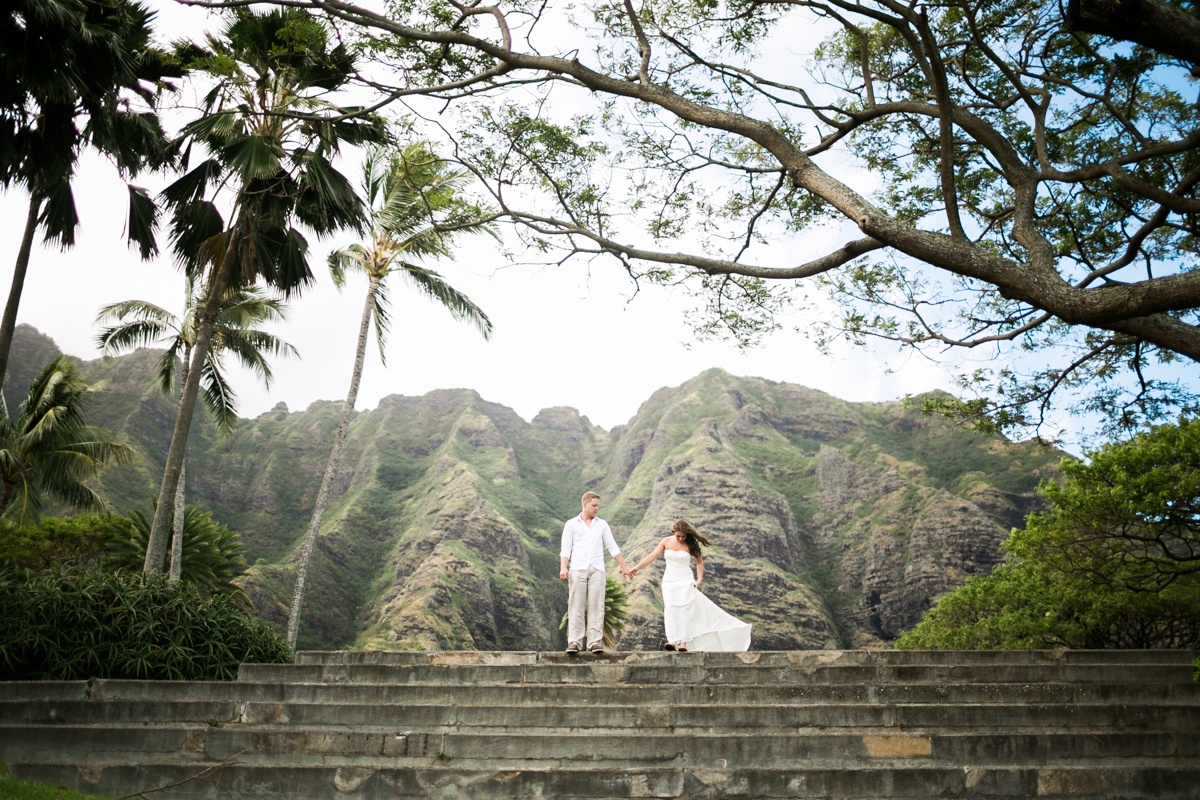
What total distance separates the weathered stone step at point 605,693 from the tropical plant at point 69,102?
665cm

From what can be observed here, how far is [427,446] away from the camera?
9912cm

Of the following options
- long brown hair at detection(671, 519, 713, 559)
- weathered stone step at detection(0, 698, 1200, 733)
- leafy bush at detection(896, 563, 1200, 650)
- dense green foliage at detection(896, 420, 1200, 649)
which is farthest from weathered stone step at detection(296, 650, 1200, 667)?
leafy bush at detection(896, 563, 1200, 650)

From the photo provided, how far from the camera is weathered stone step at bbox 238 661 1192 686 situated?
6.66 m

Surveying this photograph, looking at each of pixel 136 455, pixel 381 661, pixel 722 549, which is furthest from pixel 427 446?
pixel 381 661

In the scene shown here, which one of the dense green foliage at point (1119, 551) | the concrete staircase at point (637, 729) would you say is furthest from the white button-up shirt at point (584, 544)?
the dense green foliage at point (1119, 551)

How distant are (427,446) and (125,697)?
311 feet

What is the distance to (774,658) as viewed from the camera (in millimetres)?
7086

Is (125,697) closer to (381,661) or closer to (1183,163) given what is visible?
(381,661)

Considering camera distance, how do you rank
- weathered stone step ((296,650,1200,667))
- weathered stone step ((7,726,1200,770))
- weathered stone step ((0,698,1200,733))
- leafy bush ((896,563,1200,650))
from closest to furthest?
weathered stone step ((7,726,1200,770))
weathered stone step ((0,698,1200,733))
weathered stone step ((296,650,1200,667))
leafy bush ((896,563,1200,650))

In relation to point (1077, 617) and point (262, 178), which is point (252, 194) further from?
point (1077, 617)

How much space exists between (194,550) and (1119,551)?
2273 cm

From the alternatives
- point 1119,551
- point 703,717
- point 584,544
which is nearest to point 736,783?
point 703,717

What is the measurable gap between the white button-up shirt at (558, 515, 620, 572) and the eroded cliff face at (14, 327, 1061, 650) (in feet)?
152

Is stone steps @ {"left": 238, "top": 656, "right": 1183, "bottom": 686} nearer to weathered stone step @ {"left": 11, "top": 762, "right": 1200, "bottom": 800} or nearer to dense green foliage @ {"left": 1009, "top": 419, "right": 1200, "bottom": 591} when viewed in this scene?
weathered stone step @ {"left": 11, "top": 762, "right": 1200, "bottom": 800}
